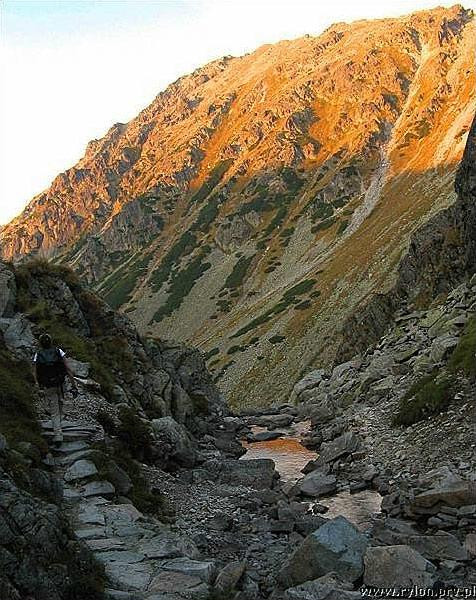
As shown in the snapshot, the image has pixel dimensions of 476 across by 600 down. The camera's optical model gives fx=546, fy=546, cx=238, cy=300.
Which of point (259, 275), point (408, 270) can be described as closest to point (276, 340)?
point (408, 270)

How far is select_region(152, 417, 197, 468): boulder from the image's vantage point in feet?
98.6

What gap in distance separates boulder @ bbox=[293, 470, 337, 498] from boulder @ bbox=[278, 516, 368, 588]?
1143 centimetres

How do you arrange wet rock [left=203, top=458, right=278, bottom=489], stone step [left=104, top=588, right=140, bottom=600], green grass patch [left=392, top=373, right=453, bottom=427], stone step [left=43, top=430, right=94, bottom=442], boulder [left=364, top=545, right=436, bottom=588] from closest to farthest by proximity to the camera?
stone step [left=104, top=588, right=140, bottom=600] < boulder [left=364, top=545, right=436, bottom=588] < stone step [left=43, top=430, right=94, bottom=442] < wet rock [left=203, top=458, right=278, bottom=489] < green grass patch [left=392, top=373, right=453, bottom=427]

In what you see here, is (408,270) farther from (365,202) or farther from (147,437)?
(365,202)

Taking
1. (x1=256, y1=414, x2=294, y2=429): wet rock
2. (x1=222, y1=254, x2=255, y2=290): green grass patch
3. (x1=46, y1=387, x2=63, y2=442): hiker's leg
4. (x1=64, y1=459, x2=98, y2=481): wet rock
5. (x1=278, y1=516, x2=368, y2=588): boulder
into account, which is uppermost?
(x1=46, y1=387, x2=63, y2=442): hiker's leg

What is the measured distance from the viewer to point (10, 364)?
1051 inches

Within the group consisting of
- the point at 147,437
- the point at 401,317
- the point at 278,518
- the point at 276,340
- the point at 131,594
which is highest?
the point at 131,594

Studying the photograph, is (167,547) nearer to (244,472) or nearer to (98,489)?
(98,489)

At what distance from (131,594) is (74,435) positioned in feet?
35.9

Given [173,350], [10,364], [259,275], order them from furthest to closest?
[259,275] → [173,350] → [10,364]

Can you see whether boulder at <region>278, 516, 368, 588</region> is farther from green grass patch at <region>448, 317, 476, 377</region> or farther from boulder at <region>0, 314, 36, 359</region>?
green grass patch at <region>448, 317, 476, 377</region>

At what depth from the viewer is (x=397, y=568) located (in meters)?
16.3

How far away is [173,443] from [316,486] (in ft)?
27.0

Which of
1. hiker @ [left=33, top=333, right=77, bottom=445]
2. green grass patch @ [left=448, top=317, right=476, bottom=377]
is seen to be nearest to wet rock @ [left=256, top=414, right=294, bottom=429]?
green grass patch @ [left=448, top=317, right=476, bottom=377]
